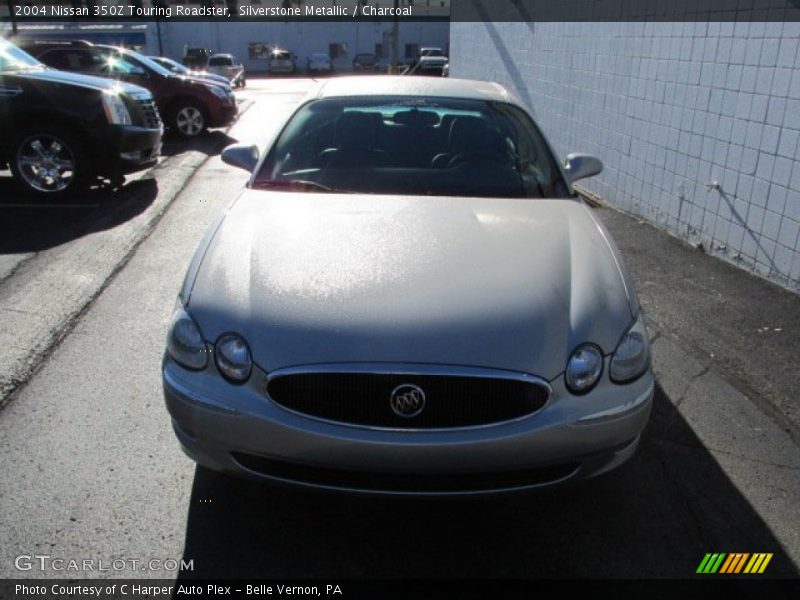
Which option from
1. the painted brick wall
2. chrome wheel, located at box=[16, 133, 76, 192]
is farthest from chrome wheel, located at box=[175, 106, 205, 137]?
the painted brick wall

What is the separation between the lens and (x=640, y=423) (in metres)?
2.75

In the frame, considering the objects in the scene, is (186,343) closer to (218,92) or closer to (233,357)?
(233,357)

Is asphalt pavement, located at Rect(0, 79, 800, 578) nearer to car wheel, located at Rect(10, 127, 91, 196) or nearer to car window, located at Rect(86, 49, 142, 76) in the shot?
car wheel, located at Rect(10, 127, 91, 196)

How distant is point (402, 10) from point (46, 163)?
55220 millimetres

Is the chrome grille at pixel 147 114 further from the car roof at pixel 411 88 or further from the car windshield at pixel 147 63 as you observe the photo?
the car roof at pixel 411 88

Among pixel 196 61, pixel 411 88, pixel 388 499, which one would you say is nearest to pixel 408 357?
pixel 388 499

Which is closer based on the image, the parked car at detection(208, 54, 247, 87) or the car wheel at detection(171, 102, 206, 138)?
the car wheel at detection(171, 102, 206, 138)

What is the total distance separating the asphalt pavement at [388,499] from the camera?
2756 millimetres

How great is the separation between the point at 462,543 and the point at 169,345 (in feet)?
4.44

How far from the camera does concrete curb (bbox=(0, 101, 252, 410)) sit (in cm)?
432

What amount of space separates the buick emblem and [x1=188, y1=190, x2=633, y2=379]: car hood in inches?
4.0

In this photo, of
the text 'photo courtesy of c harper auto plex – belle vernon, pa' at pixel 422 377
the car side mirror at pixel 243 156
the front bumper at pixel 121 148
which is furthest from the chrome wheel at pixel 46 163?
the car side mirror at pixel 243 156

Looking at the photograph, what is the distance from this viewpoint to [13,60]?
27.8ft

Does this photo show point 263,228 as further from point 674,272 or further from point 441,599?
point 674,272
